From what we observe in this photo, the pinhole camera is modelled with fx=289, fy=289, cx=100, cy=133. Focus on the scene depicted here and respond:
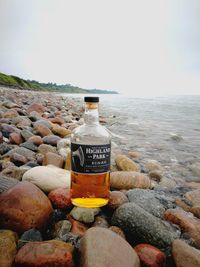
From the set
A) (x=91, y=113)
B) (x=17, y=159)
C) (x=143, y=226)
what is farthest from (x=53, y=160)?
(x=143, y=226)

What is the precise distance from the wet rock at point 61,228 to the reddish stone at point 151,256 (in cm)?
46

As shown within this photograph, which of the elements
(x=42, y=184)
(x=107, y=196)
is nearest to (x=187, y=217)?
(x=107, y=196)

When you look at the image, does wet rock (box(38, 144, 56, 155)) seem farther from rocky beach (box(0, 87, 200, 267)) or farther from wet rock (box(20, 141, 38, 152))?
rocky beach (box(0, 87, 200, 267))

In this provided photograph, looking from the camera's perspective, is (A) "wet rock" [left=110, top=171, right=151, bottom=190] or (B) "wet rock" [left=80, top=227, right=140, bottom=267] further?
(A) "wet rock" [left=110, top=171, right=151, bottom=190]

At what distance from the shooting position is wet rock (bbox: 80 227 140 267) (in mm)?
1396

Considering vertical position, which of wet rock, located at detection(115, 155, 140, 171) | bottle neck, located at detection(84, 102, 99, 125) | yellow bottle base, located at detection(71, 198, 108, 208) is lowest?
wet rock, located at detection(115, 155, 140, 171)

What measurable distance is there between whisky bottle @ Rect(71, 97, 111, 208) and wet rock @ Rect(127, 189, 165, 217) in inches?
11.1

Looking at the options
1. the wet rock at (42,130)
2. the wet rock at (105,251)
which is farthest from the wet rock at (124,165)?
the wet rock at (105,251)

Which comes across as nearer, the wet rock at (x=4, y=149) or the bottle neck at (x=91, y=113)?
the bottle neck at (x=91, y=113)

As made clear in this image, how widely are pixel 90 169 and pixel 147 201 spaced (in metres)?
0.56

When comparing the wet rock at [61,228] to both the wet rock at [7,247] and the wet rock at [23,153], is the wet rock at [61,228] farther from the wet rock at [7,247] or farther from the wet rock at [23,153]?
the wet rock at [23,153]

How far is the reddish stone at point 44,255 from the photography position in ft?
4.45

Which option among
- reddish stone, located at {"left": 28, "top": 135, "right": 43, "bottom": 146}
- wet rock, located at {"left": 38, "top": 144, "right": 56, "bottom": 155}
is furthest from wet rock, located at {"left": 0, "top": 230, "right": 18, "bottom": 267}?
reddish stone, located at {"left": 28, "top": 135, "right": 43, "bottom": 146}

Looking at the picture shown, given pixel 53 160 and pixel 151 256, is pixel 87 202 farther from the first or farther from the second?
pixel 53 160
